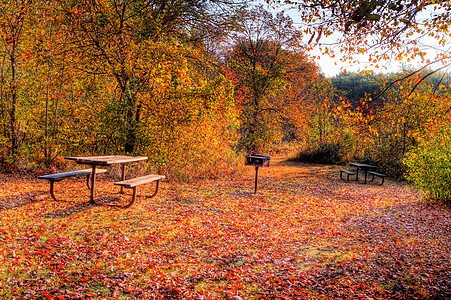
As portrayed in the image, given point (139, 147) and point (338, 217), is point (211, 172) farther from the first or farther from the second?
point (338, 217)

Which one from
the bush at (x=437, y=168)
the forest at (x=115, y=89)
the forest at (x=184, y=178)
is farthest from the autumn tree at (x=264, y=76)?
the bush at (x=437, y=168)

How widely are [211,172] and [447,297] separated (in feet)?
24.6

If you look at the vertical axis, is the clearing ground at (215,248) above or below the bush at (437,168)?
below

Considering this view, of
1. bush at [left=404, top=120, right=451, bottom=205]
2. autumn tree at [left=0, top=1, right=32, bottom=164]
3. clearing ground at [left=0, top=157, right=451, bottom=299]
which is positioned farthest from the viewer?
autumn tree at [left=0, top=1, right=32, bottom=164]

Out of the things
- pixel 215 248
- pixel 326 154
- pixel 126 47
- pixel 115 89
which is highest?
pixel 126 47

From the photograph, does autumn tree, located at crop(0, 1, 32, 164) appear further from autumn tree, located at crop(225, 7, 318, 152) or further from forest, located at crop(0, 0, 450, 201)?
autumn tree, located at crop(225, 7, 318, 152)

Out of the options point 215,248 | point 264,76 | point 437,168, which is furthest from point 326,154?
point 215,248

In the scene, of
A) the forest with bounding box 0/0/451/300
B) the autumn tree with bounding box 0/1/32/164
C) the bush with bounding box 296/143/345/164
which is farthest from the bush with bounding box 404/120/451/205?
the autumn tree with bounding box 0/1/32/164

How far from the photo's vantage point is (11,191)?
6.30 metres

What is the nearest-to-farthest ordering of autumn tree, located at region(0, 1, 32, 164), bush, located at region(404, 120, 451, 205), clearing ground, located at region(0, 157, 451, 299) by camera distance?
clearing ground, located at region(0, 157, 451, 299) → bush, located at region(404, 120, 451, 205) → autumn tree, located at region(0, 1, 32, 164)

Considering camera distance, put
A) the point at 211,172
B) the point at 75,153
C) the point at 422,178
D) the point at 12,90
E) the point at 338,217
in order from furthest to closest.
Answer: the point at 211,172 → the point at 75,153 → the point at 12,90 → the point at 422,178 → the point at 338,217

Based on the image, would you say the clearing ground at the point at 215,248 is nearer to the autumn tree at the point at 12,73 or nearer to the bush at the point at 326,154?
the autumn tree at the point at 12,73

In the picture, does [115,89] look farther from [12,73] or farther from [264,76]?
[264,76]

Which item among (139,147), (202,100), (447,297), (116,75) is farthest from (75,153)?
(447,297)
